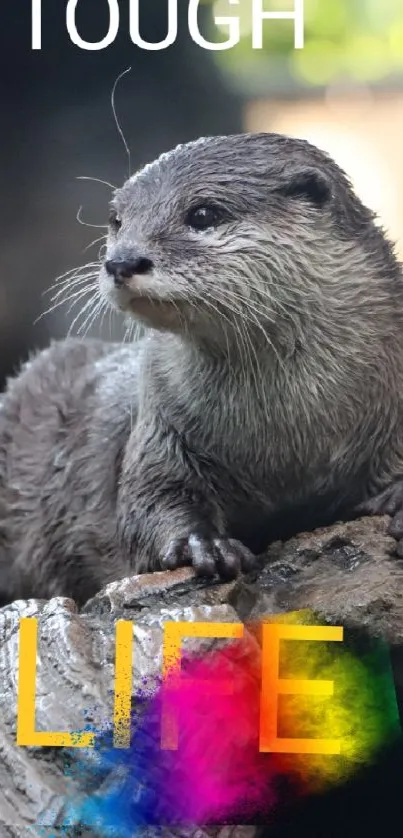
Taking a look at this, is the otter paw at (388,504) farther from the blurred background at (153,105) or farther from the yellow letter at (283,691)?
the blurred background at (153,105)

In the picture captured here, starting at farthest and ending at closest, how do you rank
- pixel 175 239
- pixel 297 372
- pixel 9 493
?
pixel 9 493, pixel 297 372, pixel 175 239

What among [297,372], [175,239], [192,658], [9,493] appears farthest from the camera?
[9,493]

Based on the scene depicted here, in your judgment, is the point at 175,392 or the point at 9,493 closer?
the point at 175,392

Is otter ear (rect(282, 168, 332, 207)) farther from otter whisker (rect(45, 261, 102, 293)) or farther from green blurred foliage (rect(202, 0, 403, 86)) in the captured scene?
otter whisker (rect(45, 261, 102, 293))

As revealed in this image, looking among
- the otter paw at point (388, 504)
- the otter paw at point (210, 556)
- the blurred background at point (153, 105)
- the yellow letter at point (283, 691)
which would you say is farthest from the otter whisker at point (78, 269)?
the yellow letter at point (283, 691)

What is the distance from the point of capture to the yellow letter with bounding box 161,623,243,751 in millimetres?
1897

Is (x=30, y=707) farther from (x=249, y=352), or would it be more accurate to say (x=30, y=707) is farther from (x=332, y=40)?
(x=332, y=40)

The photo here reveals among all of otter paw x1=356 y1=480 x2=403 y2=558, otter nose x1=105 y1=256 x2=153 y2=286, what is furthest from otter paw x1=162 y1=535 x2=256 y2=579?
otter nose x1=105 y1=256 x2=153 y2=286

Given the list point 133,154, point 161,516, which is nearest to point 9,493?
point 161,516

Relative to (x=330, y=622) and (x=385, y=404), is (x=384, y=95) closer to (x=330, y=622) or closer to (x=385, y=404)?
(x=385, y=404)

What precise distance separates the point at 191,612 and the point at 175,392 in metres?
0.52

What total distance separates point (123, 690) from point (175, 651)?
4.0 inches

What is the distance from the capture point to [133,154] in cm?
230

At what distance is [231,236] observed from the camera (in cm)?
208
